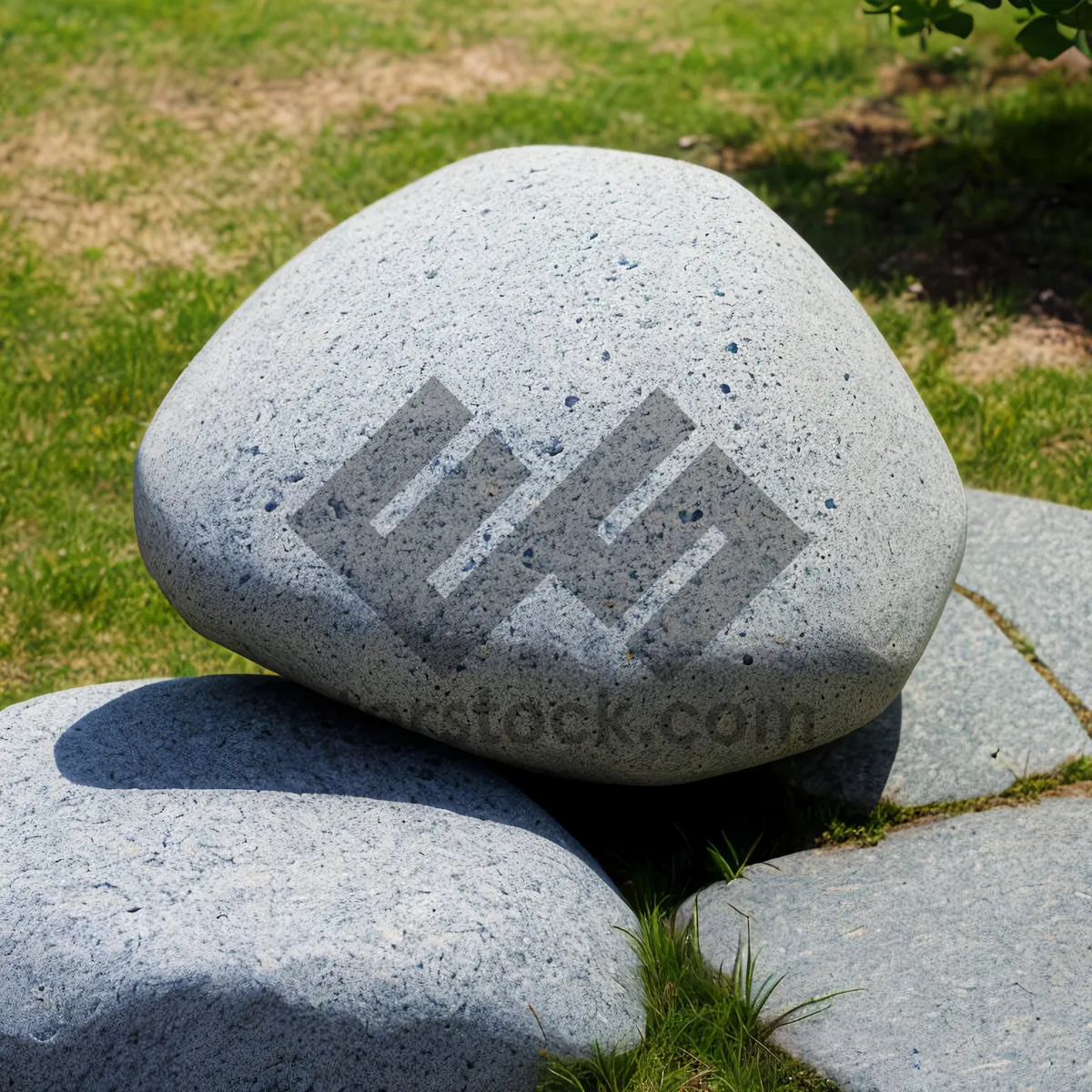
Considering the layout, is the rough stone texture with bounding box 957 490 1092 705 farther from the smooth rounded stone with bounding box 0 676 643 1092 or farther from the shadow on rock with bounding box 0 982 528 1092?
the shadow on rock with bounding box 0 982 528 1092

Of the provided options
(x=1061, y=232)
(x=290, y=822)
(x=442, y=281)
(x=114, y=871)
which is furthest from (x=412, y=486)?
(x=1061, y=232)

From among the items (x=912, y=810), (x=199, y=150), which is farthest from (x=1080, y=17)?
(x=199, y=150)

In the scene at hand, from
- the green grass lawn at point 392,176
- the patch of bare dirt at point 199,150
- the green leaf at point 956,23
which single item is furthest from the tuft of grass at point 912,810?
the patch of bare dirt at point 199,150

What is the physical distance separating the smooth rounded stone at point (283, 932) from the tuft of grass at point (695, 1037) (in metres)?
0.05

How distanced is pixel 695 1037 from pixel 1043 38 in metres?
3.39

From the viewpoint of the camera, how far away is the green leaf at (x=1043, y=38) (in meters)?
4.14

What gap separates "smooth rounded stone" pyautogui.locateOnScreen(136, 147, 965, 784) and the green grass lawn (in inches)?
49.9

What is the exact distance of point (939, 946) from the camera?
8.20ft

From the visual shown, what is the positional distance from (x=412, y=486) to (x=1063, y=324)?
347 centimetres

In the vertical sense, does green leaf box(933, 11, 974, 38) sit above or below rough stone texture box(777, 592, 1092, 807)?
above

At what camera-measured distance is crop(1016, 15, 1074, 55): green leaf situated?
414cm

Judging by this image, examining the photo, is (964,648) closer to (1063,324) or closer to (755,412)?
(755,412)

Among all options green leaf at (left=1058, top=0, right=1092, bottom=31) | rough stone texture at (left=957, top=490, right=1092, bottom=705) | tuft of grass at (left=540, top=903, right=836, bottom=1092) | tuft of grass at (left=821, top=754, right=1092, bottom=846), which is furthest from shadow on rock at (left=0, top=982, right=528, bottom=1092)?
green leaf at (left=1058, top=0, right=1092, bottom=31)

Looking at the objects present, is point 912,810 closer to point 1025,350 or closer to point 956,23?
point 1025,350
